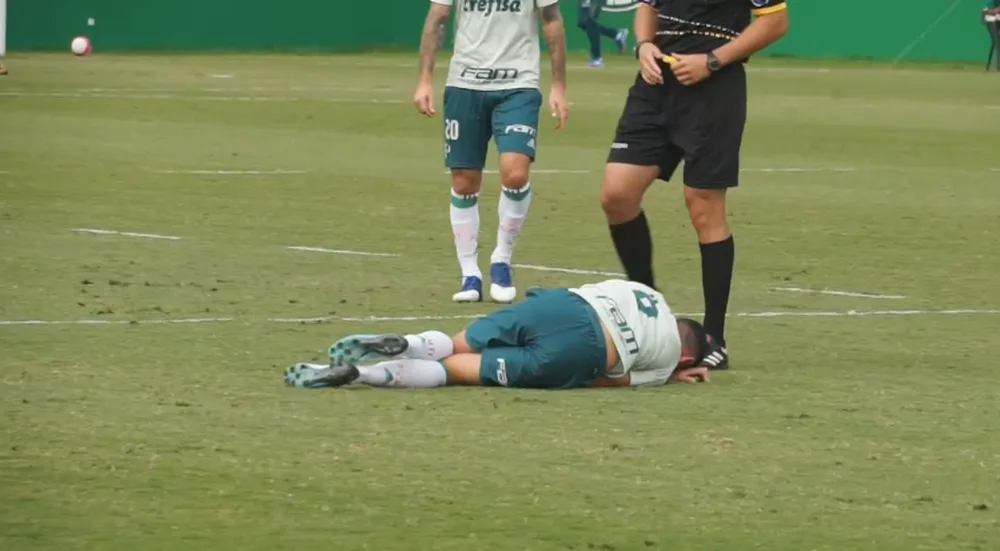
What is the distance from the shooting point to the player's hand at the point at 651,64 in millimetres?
8969

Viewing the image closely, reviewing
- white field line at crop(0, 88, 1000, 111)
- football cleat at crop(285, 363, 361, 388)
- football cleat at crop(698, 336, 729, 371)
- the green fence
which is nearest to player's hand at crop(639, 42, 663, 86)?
football cleat at crop(698, 336, 729, 371)

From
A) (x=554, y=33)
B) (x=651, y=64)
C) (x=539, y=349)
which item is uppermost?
(x=651, y=64)

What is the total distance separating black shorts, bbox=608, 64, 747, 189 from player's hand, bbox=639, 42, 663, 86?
0.06m

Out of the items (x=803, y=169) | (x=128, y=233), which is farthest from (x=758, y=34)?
(x=803, y=169)

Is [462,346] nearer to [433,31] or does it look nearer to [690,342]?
[690,342]

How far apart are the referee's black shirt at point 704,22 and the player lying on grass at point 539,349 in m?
1.37

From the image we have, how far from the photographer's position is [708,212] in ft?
29.7

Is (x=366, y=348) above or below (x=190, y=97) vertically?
above

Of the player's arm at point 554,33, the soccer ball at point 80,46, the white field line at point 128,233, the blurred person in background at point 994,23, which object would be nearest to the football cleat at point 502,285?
the player's arm at point 554,33

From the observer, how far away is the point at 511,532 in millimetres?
5766

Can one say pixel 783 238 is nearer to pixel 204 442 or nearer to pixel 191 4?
pixel 204 442

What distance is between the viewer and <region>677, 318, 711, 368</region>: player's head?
8.23 m

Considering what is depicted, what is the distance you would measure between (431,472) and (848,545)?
130 cm

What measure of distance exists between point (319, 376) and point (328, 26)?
37.9 metres
